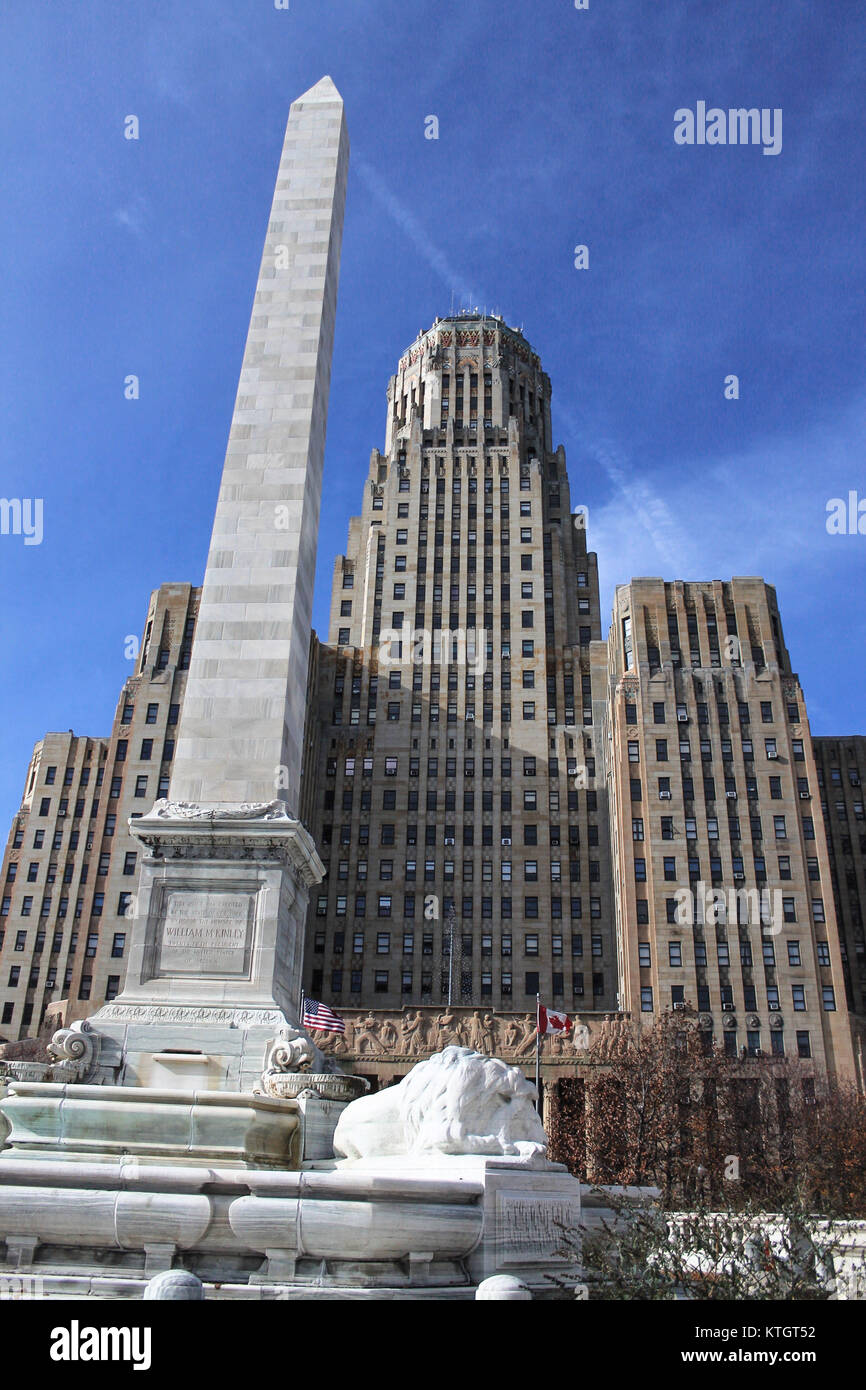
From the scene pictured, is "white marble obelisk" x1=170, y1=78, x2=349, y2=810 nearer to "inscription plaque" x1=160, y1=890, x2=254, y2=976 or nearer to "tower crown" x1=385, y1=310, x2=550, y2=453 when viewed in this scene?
"inscription plaque" x1=160, y1=890, x2=254, y2=976

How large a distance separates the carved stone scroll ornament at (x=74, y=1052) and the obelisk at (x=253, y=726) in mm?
350

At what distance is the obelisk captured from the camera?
652 inches

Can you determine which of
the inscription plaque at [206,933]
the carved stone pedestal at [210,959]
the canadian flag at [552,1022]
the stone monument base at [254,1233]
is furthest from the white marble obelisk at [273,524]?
the canadian flag at [552,1022]

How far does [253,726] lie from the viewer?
20188 millimetres

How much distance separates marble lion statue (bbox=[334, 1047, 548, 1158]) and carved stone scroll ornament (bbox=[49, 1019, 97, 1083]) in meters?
4.85

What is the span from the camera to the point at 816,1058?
2889 inches

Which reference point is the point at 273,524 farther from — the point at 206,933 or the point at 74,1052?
the point at 74,1052

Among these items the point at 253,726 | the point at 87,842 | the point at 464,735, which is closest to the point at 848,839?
the point at 464,735

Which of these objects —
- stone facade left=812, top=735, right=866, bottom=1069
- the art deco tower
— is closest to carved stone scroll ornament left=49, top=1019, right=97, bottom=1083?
the art deco tower

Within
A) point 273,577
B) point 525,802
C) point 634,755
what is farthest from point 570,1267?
point 525,802

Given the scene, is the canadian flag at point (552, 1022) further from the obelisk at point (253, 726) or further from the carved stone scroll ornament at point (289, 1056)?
the carved stone scroll ornament at point (289, 1056)

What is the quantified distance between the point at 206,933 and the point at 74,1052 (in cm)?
281
